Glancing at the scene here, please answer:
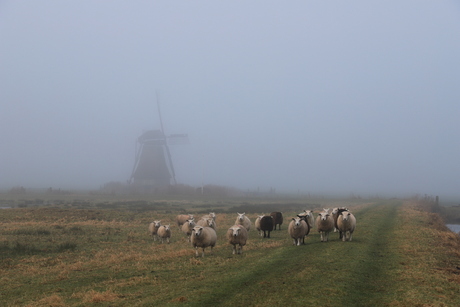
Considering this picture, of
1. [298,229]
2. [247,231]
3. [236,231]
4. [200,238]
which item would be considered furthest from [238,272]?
[247,231]

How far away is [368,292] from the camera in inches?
490

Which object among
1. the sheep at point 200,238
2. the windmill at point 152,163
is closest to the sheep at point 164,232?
the sheep at point 200,238

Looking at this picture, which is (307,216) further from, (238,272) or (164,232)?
(238,272)

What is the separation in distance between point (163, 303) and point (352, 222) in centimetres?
1442

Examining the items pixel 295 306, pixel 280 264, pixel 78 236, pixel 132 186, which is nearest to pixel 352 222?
pixel 280 264

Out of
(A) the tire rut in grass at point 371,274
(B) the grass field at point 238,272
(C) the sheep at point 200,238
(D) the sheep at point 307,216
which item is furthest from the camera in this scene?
(D) the sheep at point 307,216

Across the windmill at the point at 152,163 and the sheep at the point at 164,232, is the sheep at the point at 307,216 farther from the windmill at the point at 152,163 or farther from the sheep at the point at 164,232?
the windmill at the point at 152,163

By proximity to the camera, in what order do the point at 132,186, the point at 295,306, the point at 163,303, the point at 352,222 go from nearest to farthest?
the point at 295,306
the point at 163,303
the point at 352,222
the point at 132,186

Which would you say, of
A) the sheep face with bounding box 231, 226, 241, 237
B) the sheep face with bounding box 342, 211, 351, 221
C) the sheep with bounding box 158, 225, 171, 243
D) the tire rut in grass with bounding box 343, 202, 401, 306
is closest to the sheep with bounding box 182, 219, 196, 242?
the sheep with bounding box 158, 225, 171, 243

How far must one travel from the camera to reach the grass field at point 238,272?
12023 millimetres

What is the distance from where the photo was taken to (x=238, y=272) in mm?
15227

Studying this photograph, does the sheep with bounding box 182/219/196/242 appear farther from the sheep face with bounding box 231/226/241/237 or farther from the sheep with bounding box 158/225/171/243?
the sheep face with bounding box 231/226/241/237

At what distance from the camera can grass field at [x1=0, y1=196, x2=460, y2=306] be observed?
12023 mm

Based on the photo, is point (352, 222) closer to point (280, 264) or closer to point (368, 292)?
point (280, 264)
